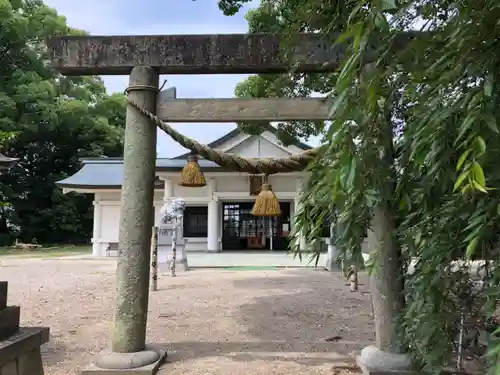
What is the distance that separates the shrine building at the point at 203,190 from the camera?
642 inches

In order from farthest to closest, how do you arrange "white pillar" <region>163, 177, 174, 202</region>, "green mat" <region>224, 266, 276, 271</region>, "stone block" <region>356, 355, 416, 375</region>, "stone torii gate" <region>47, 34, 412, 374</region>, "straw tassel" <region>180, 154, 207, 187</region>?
"white pillar" <region>163, 177, 174, 202</region>
"green mat" <region>224, 266, 276, 271</region>
"straw tassel" <region>180, 154, 207, 187</region>
"stone torii gate" <region>47, 34, 412, 374</region>
"stone block" <region>356, 355, 416, 375</region>

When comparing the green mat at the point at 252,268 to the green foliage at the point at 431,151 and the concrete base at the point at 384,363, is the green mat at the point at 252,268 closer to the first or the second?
the concrete base at the point at 384,363

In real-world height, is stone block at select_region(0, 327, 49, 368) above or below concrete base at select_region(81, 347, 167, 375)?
above

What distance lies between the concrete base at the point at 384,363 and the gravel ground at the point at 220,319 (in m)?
0.31

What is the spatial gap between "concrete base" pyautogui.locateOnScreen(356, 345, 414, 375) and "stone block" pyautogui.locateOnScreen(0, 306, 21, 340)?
237 centimetres

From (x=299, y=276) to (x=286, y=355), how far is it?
6570 millimetres

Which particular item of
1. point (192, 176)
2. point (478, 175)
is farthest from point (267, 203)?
point (478, 175)

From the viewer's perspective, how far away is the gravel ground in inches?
149

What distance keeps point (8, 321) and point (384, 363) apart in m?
2.50

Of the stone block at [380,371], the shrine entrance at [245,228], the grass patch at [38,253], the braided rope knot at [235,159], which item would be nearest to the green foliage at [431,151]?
the stone block at [380,371]

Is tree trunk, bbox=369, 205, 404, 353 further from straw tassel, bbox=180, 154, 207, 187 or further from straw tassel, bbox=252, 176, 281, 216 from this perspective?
straw tassel, bbox=180, 154, 207, 187

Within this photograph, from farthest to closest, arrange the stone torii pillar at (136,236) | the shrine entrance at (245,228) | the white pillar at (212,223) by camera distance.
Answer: the shrine entrance at (245,228) → the white pillar at (212,223) → the stone torii pillar at (136,236)

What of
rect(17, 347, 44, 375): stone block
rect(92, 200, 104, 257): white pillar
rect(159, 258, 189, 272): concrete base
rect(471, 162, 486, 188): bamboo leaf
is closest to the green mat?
rect(159, 258, 189, 272): concrete base

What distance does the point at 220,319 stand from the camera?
5629mm
